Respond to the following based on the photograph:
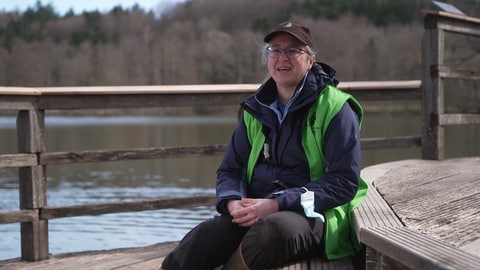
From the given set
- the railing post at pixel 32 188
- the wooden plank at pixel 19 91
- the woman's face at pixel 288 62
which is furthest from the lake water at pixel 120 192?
the woman's face at pixel 288 62

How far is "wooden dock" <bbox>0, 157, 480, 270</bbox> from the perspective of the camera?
2.03 metres

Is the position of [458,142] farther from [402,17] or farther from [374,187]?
[402,17]

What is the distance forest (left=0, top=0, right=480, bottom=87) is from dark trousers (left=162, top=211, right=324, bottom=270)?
52439mm

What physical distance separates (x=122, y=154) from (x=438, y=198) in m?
2.02

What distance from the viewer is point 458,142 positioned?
21.9 m

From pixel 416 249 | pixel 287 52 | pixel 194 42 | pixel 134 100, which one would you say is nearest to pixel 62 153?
pixel 134 100

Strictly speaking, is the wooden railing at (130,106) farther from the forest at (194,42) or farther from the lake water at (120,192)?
the forest at (194,42)

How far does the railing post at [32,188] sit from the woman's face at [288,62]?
5.76 feet

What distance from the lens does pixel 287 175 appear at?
97.0 inches

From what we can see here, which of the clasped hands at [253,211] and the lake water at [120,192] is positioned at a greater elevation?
the clasped hands at [253,211]

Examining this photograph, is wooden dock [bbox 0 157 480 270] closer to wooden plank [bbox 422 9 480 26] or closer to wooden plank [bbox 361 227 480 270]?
wooden plank [bbox 361 227 480 270]

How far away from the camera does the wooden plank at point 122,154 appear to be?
3.82 m

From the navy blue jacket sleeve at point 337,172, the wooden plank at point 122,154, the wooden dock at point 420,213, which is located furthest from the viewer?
the wooden plank at point 122,154

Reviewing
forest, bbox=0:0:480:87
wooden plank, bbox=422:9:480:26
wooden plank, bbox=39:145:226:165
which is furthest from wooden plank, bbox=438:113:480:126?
forest, bbox=0:0:480:87
